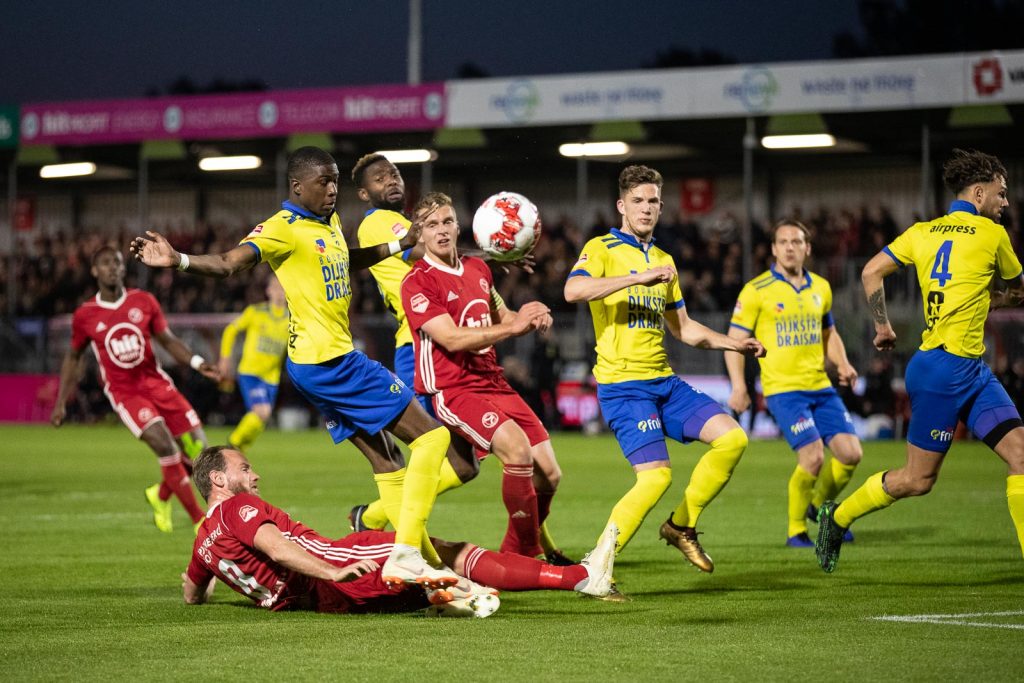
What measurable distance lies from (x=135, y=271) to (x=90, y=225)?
19.2ft

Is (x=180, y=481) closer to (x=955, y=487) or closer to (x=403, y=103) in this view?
(x=955, y=487)

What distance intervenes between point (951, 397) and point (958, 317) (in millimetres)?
456

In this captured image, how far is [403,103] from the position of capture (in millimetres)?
30828

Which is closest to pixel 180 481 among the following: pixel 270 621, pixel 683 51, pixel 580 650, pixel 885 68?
pixel 270 621

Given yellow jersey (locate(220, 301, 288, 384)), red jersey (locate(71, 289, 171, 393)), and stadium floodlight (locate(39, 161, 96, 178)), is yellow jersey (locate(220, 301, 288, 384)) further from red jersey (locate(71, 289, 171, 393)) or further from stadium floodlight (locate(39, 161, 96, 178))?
stadium floodlight (locate(39, 161, 96, 178))

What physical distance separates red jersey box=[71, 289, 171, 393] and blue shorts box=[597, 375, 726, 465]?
5240 millimetres

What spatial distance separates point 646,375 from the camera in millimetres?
8664

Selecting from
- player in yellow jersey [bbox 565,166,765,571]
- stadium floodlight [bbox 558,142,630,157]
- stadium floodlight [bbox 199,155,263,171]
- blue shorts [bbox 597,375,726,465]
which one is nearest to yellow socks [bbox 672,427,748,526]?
player in yellow jersey [bbox 565,166,765,571]

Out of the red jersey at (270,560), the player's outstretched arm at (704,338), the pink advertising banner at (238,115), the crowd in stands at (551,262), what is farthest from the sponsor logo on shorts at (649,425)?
the pink advertising banner at (238,115)

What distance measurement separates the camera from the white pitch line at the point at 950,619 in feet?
22.5

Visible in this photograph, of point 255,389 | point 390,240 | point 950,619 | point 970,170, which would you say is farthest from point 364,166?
point 255,389

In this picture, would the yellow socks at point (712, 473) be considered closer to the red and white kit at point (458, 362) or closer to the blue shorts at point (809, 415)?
the red and white kit at point (458, 362)

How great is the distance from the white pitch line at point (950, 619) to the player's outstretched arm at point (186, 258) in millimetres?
3760

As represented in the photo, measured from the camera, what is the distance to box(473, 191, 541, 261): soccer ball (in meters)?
8.52
